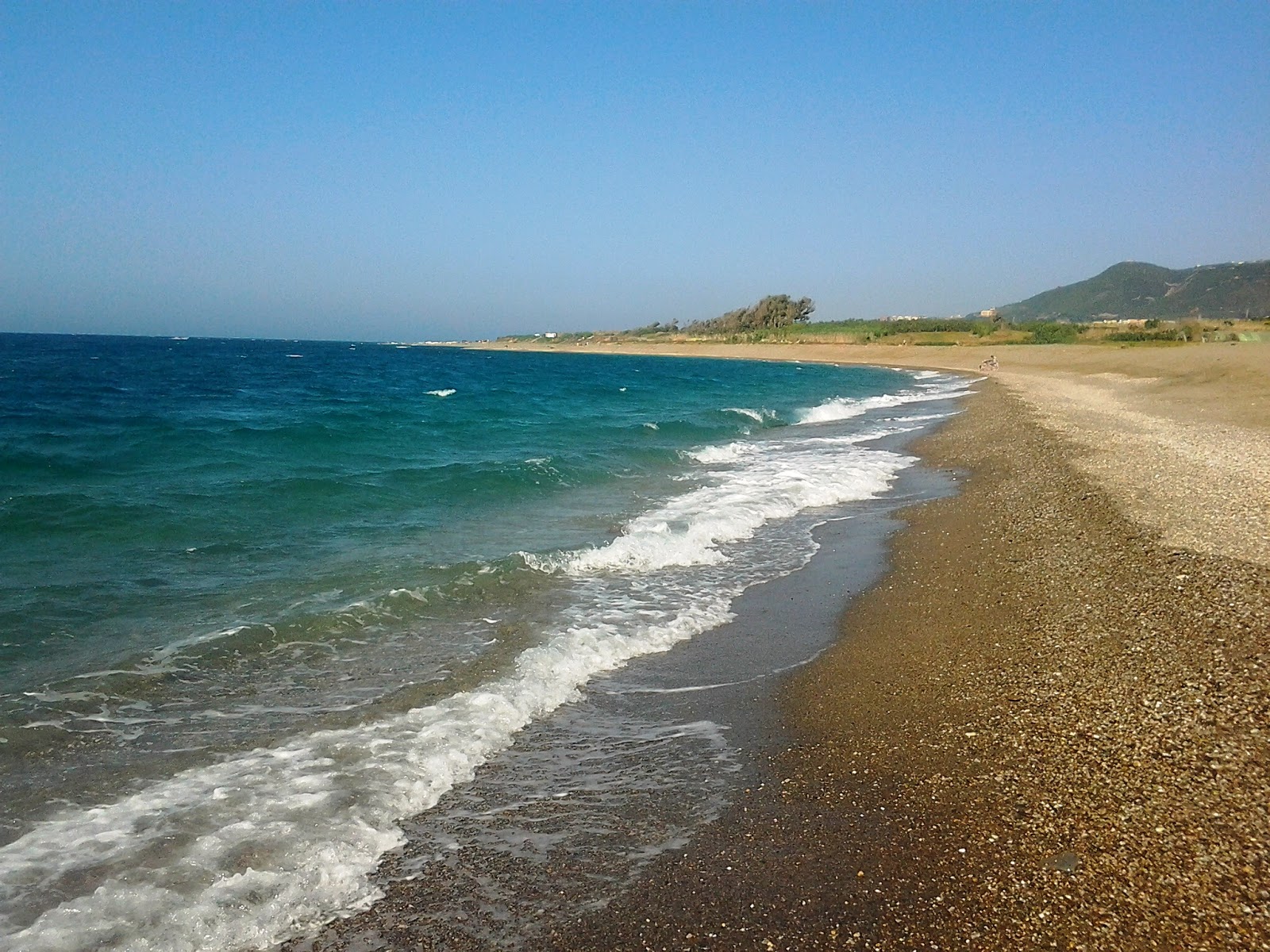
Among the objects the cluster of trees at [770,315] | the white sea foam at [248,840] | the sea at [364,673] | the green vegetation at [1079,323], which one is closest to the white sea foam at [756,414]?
the sea at [364,673]

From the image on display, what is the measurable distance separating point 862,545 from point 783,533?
1.30 metres

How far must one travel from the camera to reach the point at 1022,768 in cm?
443

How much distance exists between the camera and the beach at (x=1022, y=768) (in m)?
3.32

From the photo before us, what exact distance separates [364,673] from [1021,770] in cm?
484

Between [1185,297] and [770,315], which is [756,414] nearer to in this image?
[770,315]

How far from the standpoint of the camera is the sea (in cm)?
387

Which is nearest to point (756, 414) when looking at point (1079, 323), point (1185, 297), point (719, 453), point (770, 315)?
point (719, 453)

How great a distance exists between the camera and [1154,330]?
65.2 metres

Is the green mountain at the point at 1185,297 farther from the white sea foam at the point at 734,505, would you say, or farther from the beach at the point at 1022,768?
the beach at the point at 1022,768

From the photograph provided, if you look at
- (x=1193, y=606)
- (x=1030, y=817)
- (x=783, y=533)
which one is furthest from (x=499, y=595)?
(x=1193, y=606)

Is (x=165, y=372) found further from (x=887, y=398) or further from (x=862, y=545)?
(x=862, y=545)

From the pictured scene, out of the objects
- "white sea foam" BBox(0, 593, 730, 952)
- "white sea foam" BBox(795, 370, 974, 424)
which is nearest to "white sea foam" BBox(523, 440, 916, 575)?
"white sea foam" BBox(0, 593, 730, 952)

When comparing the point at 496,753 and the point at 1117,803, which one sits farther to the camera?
the point at 496,753

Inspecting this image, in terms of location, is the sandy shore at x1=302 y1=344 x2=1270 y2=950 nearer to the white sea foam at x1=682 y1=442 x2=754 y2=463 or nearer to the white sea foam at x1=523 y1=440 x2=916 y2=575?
the white sea foam at x1=523 y1=440 x2=916 y2=575
